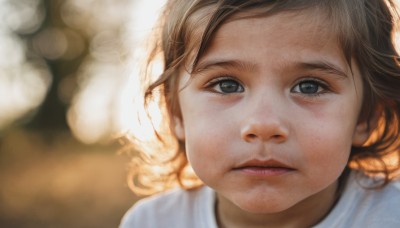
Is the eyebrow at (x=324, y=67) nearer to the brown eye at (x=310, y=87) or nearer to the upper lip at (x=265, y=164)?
the brown eye at (x=310, y=87)

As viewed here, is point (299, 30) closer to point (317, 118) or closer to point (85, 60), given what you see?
point (317, 118)

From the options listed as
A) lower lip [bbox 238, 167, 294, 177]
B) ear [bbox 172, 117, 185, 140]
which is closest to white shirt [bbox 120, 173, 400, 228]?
ear [bbox 172, 117, 185, 140]

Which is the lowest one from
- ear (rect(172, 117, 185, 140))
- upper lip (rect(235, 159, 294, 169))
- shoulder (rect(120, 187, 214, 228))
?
shoulder (rect(120, 187, 214, 228))

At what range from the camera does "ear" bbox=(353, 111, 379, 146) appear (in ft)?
7.46

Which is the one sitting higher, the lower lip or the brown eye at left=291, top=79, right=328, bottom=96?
the brown eye at left=291, top=79, right=328, bottom=96

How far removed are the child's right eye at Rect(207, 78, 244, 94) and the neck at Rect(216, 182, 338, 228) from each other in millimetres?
542

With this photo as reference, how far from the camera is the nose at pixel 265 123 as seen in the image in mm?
1829

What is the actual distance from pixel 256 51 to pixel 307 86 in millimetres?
226

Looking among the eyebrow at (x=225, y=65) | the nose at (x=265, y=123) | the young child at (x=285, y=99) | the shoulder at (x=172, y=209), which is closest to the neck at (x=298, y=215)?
the young child at (x=285, y=99)

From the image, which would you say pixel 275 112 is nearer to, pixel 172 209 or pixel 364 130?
pixel 364 130

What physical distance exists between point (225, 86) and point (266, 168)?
34cm

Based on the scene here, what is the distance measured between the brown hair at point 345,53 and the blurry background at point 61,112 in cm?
444

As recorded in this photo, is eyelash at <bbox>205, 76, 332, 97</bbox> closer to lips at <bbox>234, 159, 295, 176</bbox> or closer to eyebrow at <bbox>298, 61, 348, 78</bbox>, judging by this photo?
eyebrow at <bbox>298, 61, 348, 78</bbox>

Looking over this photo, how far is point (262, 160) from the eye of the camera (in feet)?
6.16
